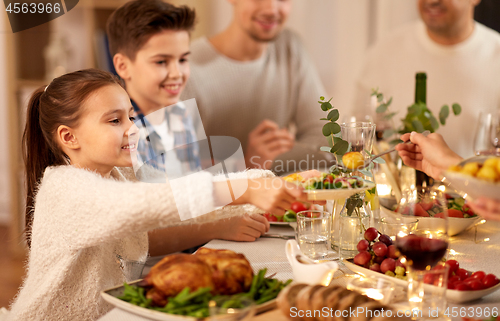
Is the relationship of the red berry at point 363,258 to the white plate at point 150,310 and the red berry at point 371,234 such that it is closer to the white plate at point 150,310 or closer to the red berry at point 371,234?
the red berry at point 371,234

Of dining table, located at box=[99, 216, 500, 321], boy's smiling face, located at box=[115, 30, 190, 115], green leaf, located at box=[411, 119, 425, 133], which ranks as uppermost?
boy's smiling face, located at box=[115, 30, 190, 115]

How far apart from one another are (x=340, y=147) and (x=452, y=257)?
1.18ft

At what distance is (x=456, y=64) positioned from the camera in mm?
2791

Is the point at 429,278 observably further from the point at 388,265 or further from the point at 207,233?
the point at 207,233

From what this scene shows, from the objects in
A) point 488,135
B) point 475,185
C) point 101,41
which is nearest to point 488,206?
point 475,185

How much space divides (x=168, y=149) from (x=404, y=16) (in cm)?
271

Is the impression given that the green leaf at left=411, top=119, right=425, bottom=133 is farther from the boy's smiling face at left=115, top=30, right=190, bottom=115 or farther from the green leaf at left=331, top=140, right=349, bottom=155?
the boy's smiling face at left=115, top=30, right=190, bottom=115

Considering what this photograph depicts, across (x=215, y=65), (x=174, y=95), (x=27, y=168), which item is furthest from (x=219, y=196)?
(x=215, y=65)

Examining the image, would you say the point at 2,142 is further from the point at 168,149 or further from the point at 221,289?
the point at 221,289

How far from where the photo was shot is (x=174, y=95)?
1.74 m

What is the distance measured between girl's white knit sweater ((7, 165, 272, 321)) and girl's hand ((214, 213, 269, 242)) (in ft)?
0.55

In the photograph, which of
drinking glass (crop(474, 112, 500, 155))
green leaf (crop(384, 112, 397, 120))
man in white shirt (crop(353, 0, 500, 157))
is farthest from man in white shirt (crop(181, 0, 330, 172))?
drinking glass (crop(474, 112, 500, 155))

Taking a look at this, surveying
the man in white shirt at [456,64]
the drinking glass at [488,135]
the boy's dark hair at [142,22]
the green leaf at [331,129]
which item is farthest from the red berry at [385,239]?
the man in white shirt at [456,64]

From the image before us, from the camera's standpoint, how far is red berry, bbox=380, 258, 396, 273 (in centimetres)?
82
